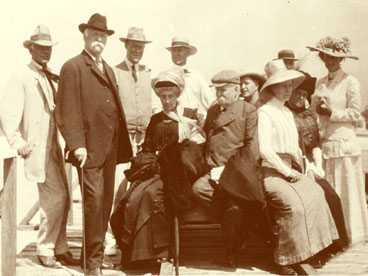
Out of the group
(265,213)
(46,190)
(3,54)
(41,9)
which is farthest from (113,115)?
(3,54)

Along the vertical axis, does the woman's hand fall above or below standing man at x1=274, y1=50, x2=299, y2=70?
below

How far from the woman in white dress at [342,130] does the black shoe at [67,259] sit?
2.88 metres

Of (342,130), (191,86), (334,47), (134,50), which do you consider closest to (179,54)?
(191,86)

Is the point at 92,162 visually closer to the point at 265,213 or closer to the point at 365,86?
the point at 265,213

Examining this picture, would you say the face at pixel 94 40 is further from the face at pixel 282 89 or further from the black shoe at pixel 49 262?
the black shoe at pixel 49 262

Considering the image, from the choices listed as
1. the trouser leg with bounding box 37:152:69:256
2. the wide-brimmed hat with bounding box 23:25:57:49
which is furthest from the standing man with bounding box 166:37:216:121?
the trouser leg with bounding box 37:152:69:256

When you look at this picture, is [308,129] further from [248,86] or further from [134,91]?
[134,91]

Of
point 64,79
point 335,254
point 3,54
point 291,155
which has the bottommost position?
point 335,254

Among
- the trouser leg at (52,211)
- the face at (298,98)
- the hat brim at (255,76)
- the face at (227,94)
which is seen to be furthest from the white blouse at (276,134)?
the trouser leg at (52,211)

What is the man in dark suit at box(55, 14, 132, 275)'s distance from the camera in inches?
209

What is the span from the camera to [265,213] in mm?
5535

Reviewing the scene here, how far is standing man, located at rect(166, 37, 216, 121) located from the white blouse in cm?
152

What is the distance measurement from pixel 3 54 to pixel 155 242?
4.88 metres

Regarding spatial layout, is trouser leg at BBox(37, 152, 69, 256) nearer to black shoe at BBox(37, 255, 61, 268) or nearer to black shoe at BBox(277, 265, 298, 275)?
black shoe at BBox(37, 255, 61, 268)
